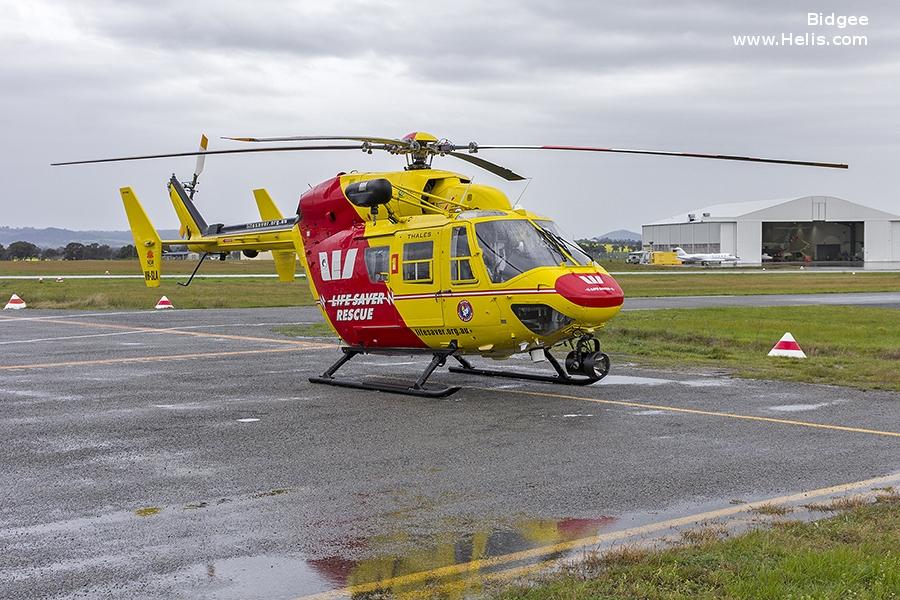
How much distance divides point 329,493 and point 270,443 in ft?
8.01

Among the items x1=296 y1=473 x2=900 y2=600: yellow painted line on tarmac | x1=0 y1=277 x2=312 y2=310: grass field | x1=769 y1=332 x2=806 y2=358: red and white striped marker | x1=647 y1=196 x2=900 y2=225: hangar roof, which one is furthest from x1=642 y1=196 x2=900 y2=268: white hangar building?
x1=296 y1=473 x2=900 y2=600: yellow painted line on tarmac

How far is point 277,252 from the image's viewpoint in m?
18.7

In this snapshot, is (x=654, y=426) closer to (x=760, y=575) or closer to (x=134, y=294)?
(x=760, y=575)

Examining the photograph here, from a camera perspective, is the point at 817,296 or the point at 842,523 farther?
the point at 817,296

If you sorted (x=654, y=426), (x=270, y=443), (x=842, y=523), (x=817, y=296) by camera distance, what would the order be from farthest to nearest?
(x=817, y=296), (x=654, y=426), (x=270, y=443), (x=842, y=523)

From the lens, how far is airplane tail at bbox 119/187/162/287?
2244 centimetres

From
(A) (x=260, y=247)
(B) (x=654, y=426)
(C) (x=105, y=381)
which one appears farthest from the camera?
(A) (x=260, y=247)

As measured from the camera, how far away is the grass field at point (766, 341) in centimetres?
1648

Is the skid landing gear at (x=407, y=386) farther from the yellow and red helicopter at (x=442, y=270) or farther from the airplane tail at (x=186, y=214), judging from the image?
the airplane tail at (x=186, y=214)

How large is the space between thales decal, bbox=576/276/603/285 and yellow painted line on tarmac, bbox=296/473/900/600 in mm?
5358

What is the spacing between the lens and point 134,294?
45.5m


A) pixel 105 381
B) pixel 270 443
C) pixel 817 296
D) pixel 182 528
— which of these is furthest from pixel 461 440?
pixel 817 296

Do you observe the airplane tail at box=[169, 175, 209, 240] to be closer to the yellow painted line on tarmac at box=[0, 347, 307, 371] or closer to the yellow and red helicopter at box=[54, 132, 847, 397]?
the yellow painted line on tarmac at box=[0, 347, 307, 371]

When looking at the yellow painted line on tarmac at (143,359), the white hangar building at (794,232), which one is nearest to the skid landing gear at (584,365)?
the yellow painted line on tarmac at (143,359)
